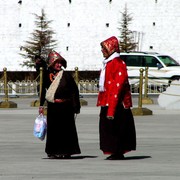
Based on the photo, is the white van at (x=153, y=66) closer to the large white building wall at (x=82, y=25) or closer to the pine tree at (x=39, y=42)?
the pine tree at (x=39, y=42)

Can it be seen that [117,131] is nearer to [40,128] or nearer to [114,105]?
[114,105]

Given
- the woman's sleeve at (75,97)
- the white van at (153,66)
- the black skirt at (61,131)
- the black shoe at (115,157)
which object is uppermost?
the woman's sleeve at (75,97)

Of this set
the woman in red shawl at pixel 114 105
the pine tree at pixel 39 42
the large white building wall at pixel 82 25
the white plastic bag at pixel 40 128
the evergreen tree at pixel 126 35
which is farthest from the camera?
the large white building wall at pixel 82 25

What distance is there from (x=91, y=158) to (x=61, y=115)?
659 mm

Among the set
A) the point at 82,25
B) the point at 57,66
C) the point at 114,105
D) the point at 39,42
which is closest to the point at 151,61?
the point at 39,42

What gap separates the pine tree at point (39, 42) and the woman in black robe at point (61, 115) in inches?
2708

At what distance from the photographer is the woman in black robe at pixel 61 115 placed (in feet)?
43.4

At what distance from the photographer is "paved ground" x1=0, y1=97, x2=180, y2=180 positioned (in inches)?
431

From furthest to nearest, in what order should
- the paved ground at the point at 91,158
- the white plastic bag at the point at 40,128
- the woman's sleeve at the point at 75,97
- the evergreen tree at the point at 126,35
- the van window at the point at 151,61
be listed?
the evergreen tree at the point at 126,35, the van window at the point at 151,61, the white plastic bag at the point at 40,128, the woman's sleeve at the point at 75,97, the paved ground at the point at 91,158

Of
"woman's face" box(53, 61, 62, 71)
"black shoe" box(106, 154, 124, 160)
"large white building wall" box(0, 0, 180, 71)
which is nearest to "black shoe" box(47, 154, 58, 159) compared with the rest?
"black shoe" box(106, 154, 124, 160)

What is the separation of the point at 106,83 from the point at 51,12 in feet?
245

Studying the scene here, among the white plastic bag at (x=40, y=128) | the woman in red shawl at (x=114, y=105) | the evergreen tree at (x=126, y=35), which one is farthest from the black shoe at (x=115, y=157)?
the evergreen tree at (x=126, y=35)

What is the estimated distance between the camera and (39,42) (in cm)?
8350

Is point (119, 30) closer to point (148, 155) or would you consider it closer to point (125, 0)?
point (125, 0)
